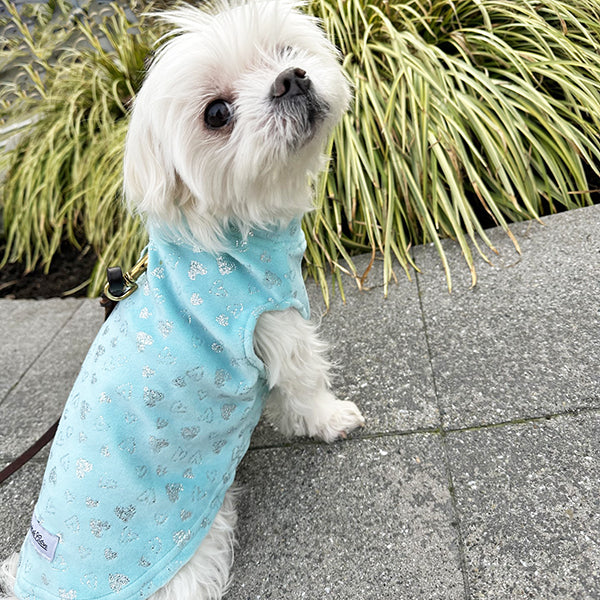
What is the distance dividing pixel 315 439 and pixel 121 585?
91 centimetres

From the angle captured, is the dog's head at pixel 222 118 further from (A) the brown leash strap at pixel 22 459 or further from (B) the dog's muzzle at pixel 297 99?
(A) the brown leash strap at pixel 22 459

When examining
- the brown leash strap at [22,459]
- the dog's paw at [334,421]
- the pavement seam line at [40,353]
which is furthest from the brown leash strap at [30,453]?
the pavement seam line at [40,353]

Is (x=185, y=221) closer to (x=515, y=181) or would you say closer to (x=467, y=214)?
(x=467, y=214)

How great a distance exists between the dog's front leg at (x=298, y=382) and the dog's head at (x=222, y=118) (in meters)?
0.40

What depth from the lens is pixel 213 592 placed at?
5.41ft

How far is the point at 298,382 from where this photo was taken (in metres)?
1.88

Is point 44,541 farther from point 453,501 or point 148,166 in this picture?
point 453,501

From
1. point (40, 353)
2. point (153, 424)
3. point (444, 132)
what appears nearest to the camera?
point (153, 424)

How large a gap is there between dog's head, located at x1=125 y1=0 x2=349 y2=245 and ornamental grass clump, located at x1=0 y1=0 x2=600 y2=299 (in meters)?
1.28

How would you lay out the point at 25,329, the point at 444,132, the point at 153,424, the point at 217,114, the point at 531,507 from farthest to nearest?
the point at 25,329, the point at 444,132, the point at 531,507, the point at 153,424, the point at 217,114

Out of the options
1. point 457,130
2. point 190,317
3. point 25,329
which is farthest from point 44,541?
point 457,130

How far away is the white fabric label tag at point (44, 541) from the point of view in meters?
1.46

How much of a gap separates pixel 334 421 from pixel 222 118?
124 cm

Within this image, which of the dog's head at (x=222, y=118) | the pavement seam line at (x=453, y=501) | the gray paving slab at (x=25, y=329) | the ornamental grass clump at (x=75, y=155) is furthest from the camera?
the ornamental grass clump at (x=75, y=155)
